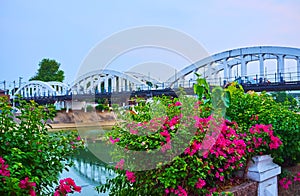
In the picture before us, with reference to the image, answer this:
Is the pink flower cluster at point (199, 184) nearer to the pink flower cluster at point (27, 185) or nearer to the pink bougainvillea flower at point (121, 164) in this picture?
the pink bougainvillea flower at point (121, 164)

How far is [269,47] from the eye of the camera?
2361 cm

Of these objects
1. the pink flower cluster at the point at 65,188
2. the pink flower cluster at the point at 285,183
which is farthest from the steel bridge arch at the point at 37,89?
the pink flower cluster at the point at 65,188

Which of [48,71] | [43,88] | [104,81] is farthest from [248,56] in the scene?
[48,71]

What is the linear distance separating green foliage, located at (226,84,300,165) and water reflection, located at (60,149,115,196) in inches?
82.5

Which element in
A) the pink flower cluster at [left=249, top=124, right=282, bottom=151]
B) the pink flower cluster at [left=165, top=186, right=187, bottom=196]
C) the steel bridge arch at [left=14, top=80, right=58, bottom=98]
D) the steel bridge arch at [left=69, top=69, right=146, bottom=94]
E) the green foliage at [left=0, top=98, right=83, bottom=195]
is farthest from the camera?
the steel bridge arch at [left=14, top=80, right=58, bottom=98]

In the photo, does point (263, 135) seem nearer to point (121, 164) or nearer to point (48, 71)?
point (121, 164)

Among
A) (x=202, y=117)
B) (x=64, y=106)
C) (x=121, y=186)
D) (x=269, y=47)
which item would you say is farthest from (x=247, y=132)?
(x=64, y=106)

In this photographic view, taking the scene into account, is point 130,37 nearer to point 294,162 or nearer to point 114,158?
point 114,158

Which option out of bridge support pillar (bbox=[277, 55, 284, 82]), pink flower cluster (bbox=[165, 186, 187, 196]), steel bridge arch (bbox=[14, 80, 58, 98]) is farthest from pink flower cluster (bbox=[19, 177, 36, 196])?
steel bridge arch (bbox=[14, 80, 58, 98])

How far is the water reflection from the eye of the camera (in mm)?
5426

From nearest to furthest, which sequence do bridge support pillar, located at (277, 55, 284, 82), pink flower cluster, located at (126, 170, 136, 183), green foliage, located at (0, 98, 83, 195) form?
green foliage, located at (0, 98, 83, 195) < pink flower cluster, located at (126, 170, 136, 183) < bridge support pillar, located at (277, 55, 284, 82)

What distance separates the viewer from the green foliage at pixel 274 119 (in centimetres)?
361

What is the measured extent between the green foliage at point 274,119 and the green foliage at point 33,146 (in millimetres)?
1855

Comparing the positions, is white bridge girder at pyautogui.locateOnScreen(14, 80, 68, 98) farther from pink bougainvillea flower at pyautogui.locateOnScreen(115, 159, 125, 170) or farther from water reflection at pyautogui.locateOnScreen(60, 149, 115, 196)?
pink bougainvillea flower at pyautogui.locateOnScreen(115, 159, 125, 170)
